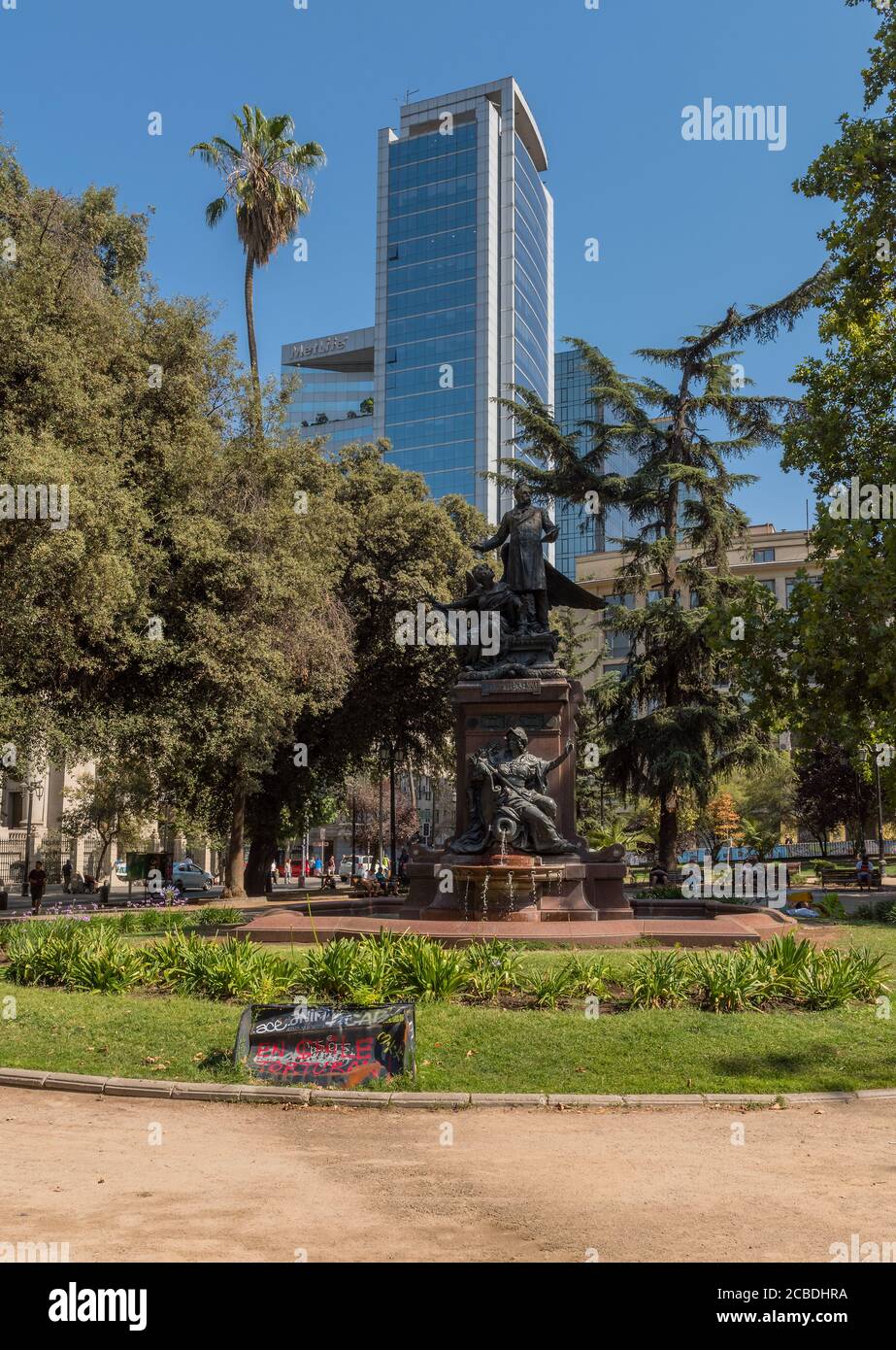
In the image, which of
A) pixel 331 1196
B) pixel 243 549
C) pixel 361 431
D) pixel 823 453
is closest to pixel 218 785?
pixel 243 549

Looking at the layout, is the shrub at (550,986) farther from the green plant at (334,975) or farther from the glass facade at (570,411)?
the glass facade at (570,411)

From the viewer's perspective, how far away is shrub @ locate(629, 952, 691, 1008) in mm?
11234

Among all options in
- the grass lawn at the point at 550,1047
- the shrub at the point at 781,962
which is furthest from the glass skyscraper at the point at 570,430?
the grass lawn at the point at 550,1047

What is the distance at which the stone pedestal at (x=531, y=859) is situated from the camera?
15.9 m

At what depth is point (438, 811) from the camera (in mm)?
97312

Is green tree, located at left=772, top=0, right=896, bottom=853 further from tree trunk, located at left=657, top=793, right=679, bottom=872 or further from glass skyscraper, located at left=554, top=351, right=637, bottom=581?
glass skyscraper, located at left=554, top=351, right=637, bottom=581

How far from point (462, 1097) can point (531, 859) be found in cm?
713

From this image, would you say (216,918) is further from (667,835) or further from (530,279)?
(530,279)

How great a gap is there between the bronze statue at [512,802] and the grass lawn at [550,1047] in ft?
17.8

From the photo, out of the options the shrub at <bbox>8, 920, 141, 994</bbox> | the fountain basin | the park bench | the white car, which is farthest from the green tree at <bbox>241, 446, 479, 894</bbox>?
the white car

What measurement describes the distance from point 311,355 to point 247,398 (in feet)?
391

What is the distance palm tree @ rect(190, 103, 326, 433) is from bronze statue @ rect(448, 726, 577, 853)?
19.4 metres

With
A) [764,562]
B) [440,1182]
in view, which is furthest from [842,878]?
[764,562]
